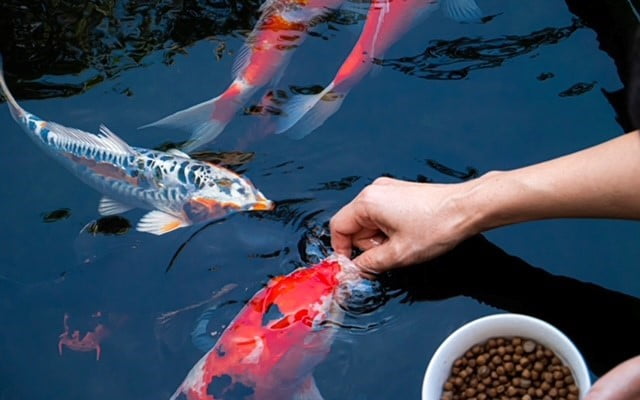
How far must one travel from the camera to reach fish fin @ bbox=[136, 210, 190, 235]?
118 inches

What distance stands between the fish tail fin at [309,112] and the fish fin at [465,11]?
2.02 feet

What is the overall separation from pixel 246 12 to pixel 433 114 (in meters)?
1.03

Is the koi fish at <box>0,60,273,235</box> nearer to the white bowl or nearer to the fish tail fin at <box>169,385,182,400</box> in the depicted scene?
the fish tail fin at <box>169,385,182,400</box>

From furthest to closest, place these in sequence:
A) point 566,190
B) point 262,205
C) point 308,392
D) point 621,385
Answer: point 262,205, point 308,392, point 566,190, point 621,385

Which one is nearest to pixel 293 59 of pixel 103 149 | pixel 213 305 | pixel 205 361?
pixel 103 149

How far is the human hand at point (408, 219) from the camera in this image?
2430 mm

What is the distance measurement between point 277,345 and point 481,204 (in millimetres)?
761

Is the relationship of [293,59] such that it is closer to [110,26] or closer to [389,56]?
[389,56]

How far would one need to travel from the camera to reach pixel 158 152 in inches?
121

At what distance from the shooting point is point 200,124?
3160mm

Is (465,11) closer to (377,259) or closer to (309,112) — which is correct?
(309,112)

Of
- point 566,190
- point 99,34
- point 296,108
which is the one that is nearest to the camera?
point 566,190

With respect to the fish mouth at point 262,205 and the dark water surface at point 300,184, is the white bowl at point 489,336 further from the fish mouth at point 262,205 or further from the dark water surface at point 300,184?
the fish mouth at point 262,205

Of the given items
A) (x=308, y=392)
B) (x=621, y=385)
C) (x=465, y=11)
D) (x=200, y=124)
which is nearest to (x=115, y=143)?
(x=200, y=124)
